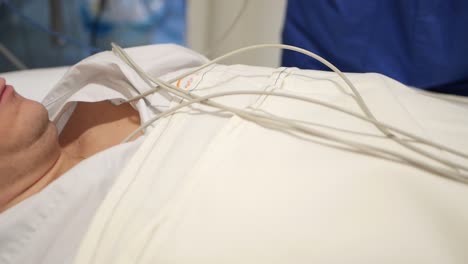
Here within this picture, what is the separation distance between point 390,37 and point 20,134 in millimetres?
897

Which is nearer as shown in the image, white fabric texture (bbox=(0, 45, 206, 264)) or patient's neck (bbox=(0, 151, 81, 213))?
white fabric texture (bbox=(0, 45, 206, 264))

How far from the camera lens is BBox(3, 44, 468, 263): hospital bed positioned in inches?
15.9

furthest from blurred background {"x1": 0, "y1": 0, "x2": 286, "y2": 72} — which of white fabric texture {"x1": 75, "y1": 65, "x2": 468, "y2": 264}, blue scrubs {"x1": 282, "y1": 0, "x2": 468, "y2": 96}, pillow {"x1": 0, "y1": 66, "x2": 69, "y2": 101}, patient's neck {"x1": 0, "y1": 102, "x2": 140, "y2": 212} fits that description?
white fabric texture {"x1": 75, "y1": 65, "x2": 468, "y2": 264}

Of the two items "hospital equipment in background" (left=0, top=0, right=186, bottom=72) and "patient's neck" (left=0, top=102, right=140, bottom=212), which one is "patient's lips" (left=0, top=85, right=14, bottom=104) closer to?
"patient's neck" (left=0, top=102, right=140, bottom=212)

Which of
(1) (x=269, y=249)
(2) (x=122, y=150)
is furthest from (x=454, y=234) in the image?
(2) (x=122, y=150)

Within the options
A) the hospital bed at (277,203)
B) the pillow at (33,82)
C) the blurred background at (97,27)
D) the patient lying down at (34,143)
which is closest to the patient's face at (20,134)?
the patient lying down at (34,143)

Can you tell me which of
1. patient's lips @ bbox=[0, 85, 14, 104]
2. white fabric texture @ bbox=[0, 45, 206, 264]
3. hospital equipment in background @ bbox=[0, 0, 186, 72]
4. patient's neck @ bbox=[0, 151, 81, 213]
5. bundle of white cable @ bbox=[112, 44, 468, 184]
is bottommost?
hospital equipment in background @ bbox=[0, 0, 186, 72]

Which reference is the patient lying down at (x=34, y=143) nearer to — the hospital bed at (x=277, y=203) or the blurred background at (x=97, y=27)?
the hospital bed at (x=277, y=203)

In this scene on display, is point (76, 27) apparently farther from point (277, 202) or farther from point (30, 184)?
point (277, 202)

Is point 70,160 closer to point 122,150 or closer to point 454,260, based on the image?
point 122,150

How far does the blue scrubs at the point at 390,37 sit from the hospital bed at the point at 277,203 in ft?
1.33

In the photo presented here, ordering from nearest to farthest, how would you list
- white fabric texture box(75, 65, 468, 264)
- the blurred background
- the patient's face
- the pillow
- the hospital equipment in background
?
white fabric texture box(75, 65, 468, 264), the patient's face, the pillow, the blurred background, the hospital equipment in background

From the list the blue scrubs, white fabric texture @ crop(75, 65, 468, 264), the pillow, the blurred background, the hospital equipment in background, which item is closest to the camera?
white fabric texture @ crop(75, 65, 468, 264)

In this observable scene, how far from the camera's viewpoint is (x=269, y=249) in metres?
0.40
